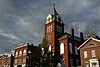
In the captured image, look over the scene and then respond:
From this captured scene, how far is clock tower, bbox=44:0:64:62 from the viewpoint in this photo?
201 feet

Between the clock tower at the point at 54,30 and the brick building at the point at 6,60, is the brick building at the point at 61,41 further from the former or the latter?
the brick building at the point at 6,60

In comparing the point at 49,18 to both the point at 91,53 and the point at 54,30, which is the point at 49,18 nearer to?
the point at 54,30

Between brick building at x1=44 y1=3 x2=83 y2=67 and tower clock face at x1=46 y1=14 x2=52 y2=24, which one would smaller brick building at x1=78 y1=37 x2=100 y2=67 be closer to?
brick building at x1=44 y1=3 x2=83 y2=67

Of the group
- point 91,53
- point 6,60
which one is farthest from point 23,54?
point 91,53

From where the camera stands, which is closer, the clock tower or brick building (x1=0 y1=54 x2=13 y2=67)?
the clock tower

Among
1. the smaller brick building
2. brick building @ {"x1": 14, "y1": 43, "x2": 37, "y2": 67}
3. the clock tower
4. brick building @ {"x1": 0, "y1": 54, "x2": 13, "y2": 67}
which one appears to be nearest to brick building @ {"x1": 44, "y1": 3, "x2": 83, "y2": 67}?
the clock tower

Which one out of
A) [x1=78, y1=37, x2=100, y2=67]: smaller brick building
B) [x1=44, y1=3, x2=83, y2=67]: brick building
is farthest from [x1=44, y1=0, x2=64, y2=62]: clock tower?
[x1=78, y1=37, x2=100, y2=67]: smaller brick building

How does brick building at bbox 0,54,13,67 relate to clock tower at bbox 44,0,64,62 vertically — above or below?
below

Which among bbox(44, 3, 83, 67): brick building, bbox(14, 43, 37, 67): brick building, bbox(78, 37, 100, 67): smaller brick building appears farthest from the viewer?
bbox(14, 43, 37, 67): brick building

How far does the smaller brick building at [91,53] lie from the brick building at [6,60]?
40660mm

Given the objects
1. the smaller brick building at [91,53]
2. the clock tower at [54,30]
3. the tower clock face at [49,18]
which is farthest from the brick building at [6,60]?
the smaller brick building at [91,53]

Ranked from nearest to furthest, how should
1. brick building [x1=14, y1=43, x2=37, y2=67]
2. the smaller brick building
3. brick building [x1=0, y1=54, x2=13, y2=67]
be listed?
the smaller brick building, brick building [x1=14, y1=43, x2=37, y2=67], brick building [x1=0, y1=54, x2=13, y2=67]

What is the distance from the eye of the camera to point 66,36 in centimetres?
5975

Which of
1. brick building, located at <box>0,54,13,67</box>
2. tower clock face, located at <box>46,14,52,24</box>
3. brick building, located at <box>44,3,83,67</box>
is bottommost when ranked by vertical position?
brick building, located at <box>0,54,13,67</box>
